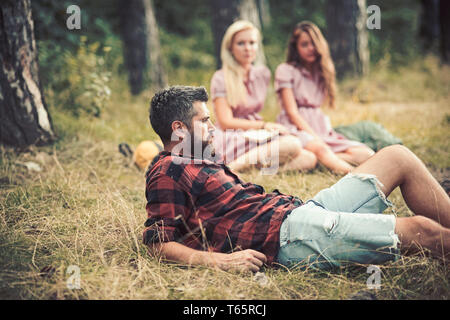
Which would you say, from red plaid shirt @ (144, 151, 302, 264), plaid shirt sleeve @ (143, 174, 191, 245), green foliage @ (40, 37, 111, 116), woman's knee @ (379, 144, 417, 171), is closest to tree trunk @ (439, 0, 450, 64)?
green foliage @ (40, 37, 111, 116)

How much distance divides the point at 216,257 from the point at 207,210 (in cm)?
24

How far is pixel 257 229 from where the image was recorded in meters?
2.04

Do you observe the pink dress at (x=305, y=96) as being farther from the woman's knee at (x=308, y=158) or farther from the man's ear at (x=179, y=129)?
the man's ear at (x=179, y=129)

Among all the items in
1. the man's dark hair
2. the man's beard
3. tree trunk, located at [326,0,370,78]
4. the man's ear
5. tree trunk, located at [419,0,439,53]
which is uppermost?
tree trunk, located at [419,0,439,53]

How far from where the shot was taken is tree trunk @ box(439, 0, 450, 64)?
8.58m

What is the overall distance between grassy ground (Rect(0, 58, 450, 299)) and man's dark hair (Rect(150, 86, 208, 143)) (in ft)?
2.20

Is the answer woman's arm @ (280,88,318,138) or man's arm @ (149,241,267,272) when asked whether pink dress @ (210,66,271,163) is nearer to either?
woman's arm @ (280,88,318,138)

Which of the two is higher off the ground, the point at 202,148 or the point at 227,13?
the point at 227,13

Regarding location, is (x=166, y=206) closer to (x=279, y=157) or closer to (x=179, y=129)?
(x=179, y=129)

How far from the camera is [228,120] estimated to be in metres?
4.00

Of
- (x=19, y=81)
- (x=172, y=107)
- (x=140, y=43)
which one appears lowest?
(x=172, y=107)

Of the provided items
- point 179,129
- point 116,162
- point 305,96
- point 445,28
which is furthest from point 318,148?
point 445,28
